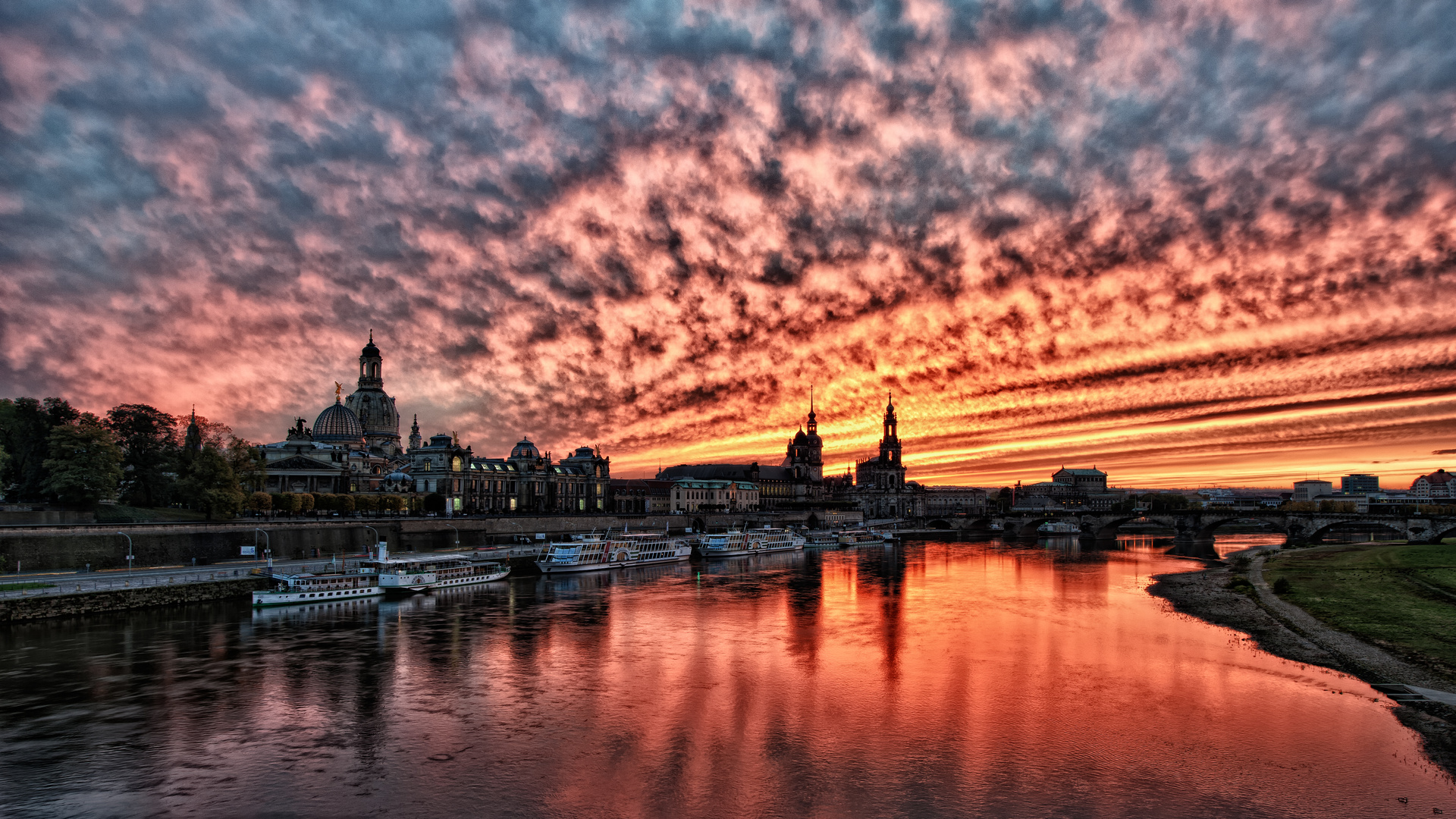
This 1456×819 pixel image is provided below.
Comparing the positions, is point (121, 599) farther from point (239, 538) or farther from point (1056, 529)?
point (1056, 529)

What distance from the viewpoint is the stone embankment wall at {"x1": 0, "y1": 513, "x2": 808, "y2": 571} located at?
6550 cm

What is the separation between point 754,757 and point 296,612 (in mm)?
47710

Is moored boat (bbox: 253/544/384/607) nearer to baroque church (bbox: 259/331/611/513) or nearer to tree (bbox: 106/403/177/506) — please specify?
tree (bbox: 106/403/177/506)

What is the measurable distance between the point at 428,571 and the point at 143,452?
156ft

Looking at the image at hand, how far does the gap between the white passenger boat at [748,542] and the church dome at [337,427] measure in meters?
87.6

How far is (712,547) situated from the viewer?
4968 inches

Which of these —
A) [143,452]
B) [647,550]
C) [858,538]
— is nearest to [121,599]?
[143,452]

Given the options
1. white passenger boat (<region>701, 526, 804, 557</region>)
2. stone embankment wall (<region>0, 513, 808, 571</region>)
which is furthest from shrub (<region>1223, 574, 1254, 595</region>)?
stone embankment wall (<region>0, 513, 808, 571</region>)

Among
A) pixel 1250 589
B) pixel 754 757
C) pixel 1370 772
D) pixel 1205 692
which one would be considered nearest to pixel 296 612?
pixel 754 757

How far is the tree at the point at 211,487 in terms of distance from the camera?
83688mm

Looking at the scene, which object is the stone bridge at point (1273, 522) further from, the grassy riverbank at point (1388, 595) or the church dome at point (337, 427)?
the church dome at point (337, 427)

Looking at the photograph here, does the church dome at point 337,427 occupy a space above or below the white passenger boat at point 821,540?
above

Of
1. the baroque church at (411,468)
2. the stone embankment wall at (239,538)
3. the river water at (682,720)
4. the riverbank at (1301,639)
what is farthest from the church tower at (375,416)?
the riverbank at (1301,639)

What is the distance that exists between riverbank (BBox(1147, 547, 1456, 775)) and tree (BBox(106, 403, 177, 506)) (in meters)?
106
